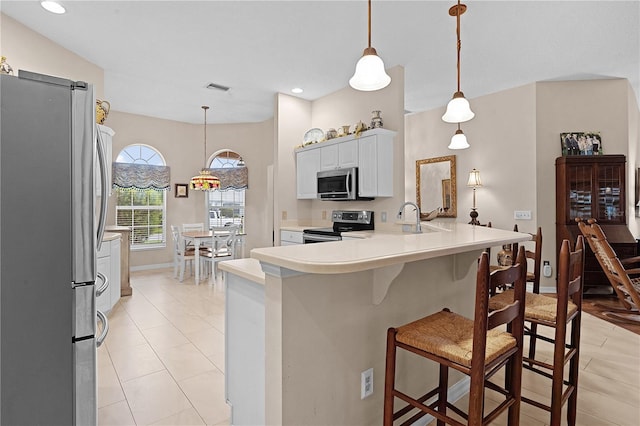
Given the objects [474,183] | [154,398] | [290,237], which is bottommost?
[154,398]

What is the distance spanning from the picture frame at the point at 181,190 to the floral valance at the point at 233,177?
631 mm

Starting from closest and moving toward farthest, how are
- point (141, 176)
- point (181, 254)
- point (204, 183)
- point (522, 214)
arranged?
A: 1. point (522, 214)
2. point (181, 254)
3. point (204, 183)
4. point (141, 176)

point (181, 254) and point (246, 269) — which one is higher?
point (246, 269)

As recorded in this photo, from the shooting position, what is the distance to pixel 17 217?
Answer: 1.21 meters

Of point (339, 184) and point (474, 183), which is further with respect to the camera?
point (474, 183)

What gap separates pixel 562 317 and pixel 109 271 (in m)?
4.15

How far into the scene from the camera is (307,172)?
194 inches

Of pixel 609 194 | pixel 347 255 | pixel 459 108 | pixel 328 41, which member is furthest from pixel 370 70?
pixel 609 194

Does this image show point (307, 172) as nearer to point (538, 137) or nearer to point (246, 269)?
point (538, 137)

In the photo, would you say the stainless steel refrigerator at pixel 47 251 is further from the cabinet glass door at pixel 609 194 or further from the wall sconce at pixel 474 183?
the cabinet glass door at pixel 609 194

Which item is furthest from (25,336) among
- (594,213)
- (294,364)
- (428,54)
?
(594,213)

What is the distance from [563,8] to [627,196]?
9.45ft

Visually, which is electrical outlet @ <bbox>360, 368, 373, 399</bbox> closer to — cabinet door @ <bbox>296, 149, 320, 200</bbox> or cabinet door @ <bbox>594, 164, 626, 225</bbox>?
cabinet door @ <bbox>296, 149, 320, 200</bbox>

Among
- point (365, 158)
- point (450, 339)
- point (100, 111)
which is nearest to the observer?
point (450, 339)
